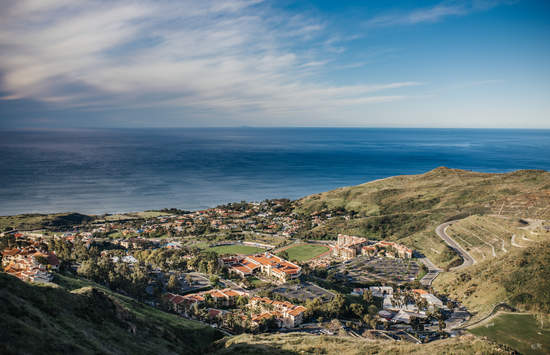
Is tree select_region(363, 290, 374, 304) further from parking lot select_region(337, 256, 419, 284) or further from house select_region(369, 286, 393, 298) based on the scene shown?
parking lot select_region(337, 256, 419, 284)

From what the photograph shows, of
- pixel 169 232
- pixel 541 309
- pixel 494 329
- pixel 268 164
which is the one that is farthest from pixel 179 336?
pixel 268 164

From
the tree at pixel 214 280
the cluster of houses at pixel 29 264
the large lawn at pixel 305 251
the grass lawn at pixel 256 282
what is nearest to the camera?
the cluster of houses at pixel 29 264

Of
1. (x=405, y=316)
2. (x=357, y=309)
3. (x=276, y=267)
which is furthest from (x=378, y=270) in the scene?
(x=357, y=309)

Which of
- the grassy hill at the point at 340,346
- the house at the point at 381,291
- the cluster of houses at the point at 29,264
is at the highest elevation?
the cluster of houses at the point at 29,264

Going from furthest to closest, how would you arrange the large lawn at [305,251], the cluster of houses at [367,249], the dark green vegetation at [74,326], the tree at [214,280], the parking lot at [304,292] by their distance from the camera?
the large lawn at [305,251]
the cluster of houses at [367,249]
the tree at [214,280]
the parking lot at [304,292]
the dark green vegetation at [74,326]

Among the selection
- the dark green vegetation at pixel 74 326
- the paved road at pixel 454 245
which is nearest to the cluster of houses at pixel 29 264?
the dark green vegetation at pixel 74 326

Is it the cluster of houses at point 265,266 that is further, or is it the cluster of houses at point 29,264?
the cluster of houses at point 265,266

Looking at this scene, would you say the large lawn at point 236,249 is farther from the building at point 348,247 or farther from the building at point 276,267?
the building at point 348,247
